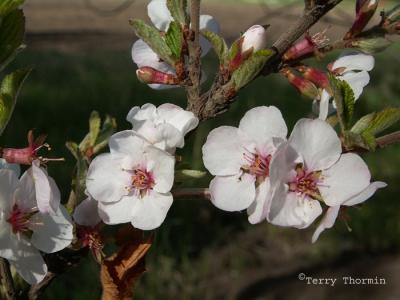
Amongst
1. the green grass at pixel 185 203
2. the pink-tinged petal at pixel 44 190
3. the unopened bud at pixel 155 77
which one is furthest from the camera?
the green grass at pixel 185 203

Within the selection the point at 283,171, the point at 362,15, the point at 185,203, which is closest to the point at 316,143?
the point at 283,171

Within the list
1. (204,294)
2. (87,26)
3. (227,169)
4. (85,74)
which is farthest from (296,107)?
(87,26)

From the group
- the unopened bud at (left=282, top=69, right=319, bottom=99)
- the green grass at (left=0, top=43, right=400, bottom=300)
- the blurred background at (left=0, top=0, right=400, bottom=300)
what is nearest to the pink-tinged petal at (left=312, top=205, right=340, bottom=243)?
the unopened bud at (left=282, top=69, right=319, bottom=99)

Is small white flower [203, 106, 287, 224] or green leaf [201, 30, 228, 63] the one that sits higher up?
green leaf [201, 30, 228, 63]

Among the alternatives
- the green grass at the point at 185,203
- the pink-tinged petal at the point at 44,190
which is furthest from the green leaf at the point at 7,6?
the green grass at the point at 185,203

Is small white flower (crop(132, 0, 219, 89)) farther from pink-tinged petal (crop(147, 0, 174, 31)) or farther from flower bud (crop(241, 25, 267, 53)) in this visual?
flower bud (crop(241, 25, 267, 53))

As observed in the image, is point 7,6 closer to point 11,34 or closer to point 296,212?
point 11,34

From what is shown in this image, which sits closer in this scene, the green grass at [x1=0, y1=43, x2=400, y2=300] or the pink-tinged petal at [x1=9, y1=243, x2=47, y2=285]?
the pink-tinged petal at [x1=9, y1=243, x2=47, y2=285]

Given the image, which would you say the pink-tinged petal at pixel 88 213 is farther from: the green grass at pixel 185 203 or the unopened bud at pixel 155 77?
the green grass at pixel 185 203
